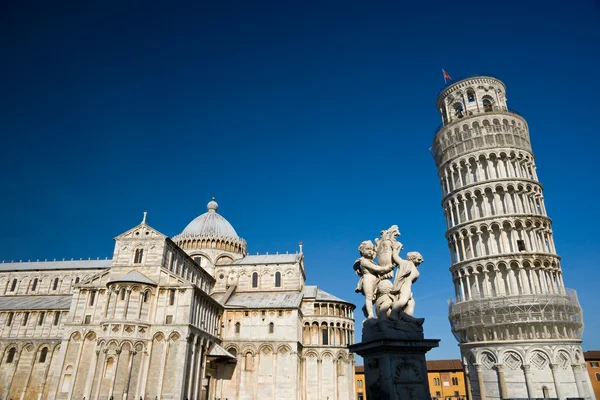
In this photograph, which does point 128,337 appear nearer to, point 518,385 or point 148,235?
point 148,235

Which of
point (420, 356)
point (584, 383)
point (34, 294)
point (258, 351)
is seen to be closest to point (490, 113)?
point (584, 383)

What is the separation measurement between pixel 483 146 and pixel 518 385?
22556mm

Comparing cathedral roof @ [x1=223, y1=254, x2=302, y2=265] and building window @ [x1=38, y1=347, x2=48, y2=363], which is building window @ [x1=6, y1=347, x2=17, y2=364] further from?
cathedral roof @ [x1=223, y1=254, x2=302, y2=265]

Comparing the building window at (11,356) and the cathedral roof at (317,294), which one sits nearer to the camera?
the building window at (11,356)

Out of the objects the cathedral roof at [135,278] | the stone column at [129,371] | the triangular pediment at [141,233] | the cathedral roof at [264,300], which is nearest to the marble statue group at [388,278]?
the stone column at [129,371]

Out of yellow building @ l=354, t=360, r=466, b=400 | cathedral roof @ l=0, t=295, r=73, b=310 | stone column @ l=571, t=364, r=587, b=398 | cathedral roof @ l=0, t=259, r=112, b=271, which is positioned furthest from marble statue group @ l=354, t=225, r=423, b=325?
yellow building @ l=354, t=360, r=466, b=400

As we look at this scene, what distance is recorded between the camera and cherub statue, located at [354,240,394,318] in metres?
9.79

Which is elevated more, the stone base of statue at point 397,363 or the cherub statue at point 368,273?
the cherub statue at point 368,273

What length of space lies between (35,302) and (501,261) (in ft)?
173

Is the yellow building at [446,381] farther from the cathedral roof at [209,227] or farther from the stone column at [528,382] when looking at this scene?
the stone column at [528,382]

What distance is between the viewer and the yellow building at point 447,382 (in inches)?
2756

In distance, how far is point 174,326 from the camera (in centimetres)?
3522

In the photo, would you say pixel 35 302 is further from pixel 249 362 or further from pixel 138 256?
pixel 249 362

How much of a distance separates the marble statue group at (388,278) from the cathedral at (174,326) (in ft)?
95.8
